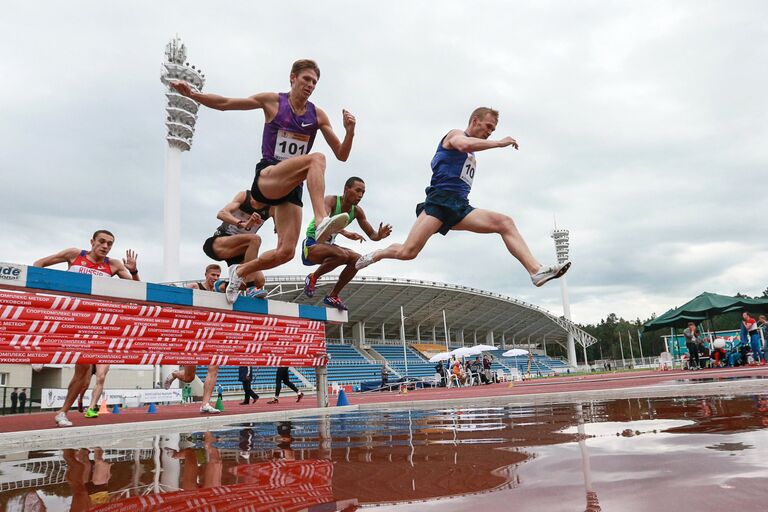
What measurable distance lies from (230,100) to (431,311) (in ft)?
156

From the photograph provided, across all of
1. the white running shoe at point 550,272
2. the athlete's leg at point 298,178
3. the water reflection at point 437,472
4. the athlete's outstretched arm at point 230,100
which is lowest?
the water reflection at point 437,472

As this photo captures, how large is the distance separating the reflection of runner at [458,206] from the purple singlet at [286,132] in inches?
49.0

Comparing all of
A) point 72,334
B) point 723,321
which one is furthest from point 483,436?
point 723,321

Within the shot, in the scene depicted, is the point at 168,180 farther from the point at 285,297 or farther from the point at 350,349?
the point at 350,349

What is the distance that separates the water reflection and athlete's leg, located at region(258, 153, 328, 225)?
2.20m

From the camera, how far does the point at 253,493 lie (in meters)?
1.38

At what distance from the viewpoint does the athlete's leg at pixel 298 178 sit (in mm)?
4242

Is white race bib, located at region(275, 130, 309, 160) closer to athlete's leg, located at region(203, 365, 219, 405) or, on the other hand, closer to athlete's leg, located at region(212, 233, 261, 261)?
athlete's leg, located at region(212, 233, 261, 261)

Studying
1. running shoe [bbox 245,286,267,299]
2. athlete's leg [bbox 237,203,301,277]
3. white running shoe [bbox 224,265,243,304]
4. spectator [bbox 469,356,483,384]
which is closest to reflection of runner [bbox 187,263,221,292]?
running shoe [bbox 245,286,267,299]

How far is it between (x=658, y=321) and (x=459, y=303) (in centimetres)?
3518

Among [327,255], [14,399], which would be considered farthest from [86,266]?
[14,399]

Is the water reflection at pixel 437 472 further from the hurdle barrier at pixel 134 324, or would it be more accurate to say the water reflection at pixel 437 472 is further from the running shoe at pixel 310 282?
the running shoe at pixel 310 282

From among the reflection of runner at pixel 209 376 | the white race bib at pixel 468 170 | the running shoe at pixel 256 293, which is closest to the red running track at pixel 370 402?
the reflection of runner at pixel 209 376

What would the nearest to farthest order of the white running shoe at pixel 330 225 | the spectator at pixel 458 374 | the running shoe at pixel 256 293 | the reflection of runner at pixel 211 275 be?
the white running shoe at pixel 330 225 < the running shoe at pixel 256 293 < the reflection of runner at pixel 211 275 < the spectator at pixel 458 374
